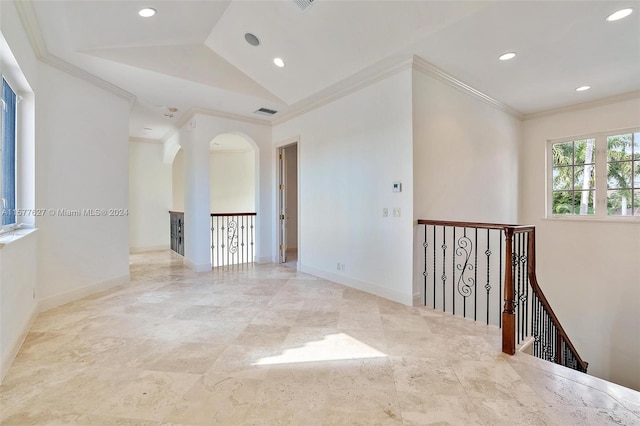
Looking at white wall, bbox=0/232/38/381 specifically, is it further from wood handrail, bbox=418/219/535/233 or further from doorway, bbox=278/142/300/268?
wood handrail, bbox=418/219/535/233

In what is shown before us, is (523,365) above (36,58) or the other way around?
the other way around

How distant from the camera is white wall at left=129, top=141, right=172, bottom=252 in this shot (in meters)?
7.43

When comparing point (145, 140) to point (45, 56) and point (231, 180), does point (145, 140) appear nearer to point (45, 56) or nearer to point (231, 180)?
point (231, 180)

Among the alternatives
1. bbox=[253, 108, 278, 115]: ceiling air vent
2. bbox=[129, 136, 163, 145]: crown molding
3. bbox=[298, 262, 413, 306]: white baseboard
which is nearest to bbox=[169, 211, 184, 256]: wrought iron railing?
bbox=[129, 136, 163, 145]: crown molding

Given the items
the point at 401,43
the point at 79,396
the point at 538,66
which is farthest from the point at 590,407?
the point at 538,66

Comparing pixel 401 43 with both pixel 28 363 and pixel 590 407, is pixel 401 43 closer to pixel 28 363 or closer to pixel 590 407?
pixel 590 407

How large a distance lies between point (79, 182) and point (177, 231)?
10.7 feet

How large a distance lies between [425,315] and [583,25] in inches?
127

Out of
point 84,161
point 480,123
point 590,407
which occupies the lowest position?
point 590,407

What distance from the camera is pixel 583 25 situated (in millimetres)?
2828

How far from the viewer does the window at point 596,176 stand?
4.66 m

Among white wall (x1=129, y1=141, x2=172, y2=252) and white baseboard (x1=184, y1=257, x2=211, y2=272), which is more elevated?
white wall (x1=129, y1=141, x2=172, y2=252)

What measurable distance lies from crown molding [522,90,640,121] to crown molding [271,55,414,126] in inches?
140

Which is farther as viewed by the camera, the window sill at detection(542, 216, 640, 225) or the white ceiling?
the window sill at detection(542, 216, 640, 225)
